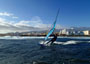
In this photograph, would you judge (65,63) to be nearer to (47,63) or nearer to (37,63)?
(47,63)

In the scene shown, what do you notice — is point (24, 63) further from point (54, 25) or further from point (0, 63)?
point (54, 25)

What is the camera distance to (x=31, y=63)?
8.14m

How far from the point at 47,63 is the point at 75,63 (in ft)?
8.06

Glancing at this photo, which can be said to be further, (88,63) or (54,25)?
(54,25)

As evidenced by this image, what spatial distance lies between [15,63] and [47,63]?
9.39 feet

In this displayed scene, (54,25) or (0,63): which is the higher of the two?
(54,25)

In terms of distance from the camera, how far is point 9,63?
818 cm

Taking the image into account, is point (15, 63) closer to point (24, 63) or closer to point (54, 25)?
point (24, 63)

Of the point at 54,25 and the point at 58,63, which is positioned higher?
the point at 54,25

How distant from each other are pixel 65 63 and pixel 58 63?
2.00 ft

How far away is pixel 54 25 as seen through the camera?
867 inches

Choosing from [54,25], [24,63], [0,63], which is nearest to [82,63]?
[24,63]

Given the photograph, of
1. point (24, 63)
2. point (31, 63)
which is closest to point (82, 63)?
point (31, 63)

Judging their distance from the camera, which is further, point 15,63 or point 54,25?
point 54,25
